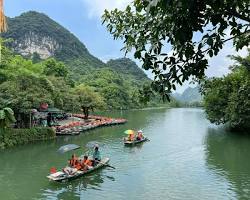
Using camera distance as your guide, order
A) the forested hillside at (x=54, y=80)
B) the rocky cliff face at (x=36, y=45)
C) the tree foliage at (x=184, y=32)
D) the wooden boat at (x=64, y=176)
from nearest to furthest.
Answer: the tree foliage at (x=184, y=32) → the wooden boat at (x=64, y=176) → the forested hillside at (x=54, y=80) → the rocky cliff face at (x=36, y=45)

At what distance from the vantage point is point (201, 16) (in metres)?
4.30

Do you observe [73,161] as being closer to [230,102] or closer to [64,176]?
[64,176]

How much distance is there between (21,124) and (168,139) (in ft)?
44.5

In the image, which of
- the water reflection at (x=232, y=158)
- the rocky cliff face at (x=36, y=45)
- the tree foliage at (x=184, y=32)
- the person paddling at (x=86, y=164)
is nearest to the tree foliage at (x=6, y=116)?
the person paddling at (x=86, y=164)

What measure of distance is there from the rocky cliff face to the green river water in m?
162

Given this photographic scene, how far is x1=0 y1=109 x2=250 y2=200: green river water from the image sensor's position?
18578 mm

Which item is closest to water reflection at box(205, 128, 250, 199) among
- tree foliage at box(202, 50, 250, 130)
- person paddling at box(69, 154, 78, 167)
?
tree foliage at box(202, 50, 250, 130)

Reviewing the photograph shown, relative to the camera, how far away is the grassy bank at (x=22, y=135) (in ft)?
102

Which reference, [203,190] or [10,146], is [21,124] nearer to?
[10,146]

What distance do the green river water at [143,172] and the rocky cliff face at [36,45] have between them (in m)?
162

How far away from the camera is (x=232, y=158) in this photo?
29.0 m

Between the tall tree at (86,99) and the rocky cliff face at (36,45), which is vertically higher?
the rocky cliff face at (36,45)

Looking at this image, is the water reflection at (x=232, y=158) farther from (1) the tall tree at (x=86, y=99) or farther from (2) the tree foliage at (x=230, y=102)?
(1) the tall tree at (x=86, y=99)

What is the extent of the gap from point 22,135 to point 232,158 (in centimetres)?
1630
